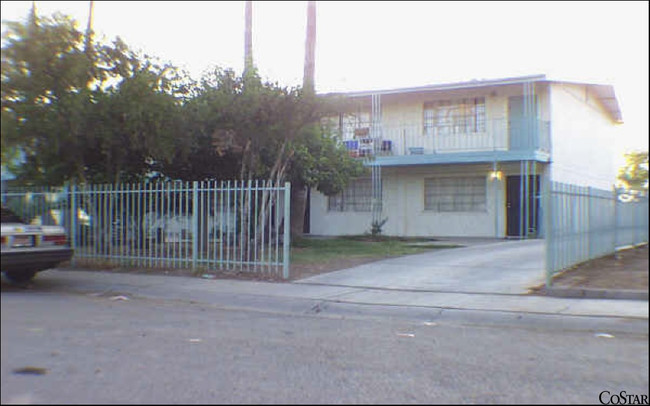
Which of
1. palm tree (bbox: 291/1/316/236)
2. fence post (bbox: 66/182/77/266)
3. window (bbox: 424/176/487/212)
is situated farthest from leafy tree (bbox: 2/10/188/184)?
window (bbox: 424/176/487/212)

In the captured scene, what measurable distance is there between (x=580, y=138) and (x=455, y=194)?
5.90 meters

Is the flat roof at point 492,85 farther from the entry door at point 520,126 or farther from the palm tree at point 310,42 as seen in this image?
the palm tree at point 310,42

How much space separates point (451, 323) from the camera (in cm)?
734

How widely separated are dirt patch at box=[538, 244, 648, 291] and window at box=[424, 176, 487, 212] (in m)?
7.34

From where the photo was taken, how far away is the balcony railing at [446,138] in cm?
1816

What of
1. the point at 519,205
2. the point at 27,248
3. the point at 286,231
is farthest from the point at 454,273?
the point at 519,205

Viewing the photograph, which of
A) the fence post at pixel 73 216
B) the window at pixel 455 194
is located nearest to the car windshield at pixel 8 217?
the fence post at pixel 73 216

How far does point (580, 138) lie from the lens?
21.5 metres

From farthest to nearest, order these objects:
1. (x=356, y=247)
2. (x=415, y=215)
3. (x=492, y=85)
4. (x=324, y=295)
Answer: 1. (x=415, y=215)
2. (x=492, y=85)
3. (x=356, y=247)
4. (x=324, y=295)

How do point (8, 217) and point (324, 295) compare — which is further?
point (8, 217)

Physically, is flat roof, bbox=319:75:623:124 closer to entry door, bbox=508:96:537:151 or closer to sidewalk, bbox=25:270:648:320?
entry door, bbox=508:96:537:151

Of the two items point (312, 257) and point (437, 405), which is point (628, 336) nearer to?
point (437, 405)

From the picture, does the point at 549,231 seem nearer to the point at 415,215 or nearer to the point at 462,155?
the point at 462,155

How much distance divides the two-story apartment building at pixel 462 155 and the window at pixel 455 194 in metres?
0.03
